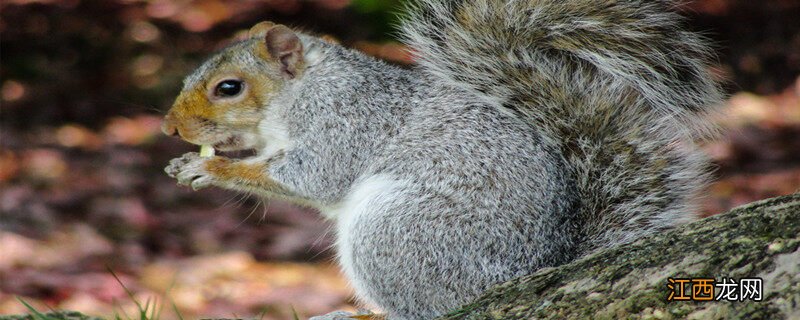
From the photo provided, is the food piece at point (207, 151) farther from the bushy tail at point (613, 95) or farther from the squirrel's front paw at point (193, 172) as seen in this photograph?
the bushy tail at point (613, 95)

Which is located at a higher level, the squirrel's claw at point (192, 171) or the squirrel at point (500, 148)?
the squirrel's claw at point (192, 171)

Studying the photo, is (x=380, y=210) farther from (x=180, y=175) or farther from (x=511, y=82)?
(x=180, y=175)

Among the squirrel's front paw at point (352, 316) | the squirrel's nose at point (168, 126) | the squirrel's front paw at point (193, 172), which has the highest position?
the squirrel's nose at point (168, 126)

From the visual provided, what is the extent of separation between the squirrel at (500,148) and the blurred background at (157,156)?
11.5 inches

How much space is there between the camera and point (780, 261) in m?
1.49

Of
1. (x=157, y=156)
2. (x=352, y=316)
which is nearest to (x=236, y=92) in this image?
(x=352, y=316)

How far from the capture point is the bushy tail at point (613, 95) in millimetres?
2117

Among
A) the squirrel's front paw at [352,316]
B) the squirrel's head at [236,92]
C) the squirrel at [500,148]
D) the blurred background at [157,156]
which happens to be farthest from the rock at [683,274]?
the squirrel's head at [236,92]

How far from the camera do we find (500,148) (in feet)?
6.97

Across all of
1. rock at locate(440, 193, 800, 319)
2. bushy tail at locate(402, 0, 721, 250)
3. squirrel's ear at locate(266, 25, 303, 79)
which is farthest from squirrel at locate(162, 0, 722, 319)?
rock at locate(440, 193, 800, 319)

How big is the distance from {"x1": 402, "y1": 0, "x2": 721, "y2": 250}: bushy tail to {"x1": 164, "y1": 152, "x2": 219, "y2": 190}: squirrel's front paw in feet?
2.30

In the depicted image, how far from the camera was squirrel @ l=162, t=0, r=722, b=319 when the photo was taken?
2064 millimetres

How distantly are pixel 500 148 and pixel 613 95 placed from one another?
0.28 metres

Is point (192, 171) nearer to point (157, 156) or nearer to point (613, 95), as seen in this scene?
point (613, 95)
